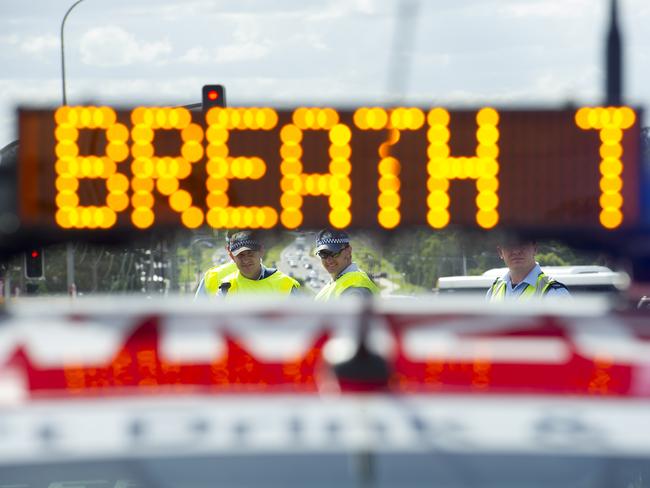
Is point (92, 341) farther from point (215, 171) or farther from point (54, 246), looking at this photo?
point (215, 171)

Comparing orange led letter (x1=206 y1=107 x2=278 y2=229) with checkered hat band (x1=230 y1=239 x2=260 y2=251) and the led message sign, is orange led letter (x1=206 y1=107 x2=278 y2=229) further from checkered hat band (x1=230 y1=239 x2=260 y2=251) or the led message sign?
checkered hat band (x1=230 y1=239 x2=260 y2=251)

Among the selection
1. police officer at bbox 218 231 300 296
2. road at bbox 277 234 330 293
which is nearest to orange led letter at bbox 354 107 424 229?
police officer at bbox 218 231 300 296

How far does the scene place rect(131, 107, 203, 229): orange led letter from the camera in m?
4.28

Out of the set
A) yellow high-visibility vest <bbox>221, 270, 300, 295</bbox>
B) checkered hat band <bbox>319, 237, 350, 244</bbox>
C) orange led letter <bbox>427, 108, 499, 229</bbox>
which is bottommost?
yellow high-visibility vest <bbox>221, 270, 300, 295</bbox>

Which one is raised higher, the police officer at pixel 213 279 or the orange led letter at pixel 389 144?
the orange led letter at pixel 389 144

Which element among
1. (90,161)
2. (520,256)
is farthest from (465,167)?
(520,256)

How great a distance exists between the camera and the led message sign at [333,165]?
4.29 meters

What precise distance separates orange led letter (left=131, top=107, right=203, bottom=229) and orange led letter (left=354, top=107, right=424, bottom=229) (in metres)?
0.55

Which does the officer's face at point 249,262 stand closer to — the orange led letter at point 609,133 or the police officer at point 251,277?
the police officer at point 251,277

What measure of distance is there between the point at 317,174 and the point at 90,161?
2.45 feet

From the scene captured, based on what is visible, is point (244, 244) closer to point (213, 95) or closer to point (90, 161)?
point (213, 95)

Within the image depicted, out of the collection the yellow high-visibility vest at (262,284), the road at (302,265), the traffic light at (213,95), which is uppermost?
the traffic light at (213,95)


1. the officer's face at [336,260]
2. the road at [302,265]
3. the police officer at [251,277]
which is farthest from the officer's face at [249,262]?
the road at [302,265]

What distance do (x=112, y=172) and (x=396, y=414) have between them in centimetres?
280
